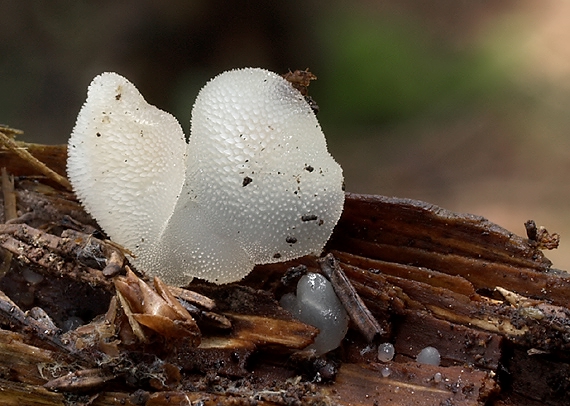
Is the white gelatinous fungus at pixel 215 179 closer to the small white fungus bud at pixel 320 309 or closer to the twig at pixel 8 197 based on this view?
the small white fungus bud at pixel 320 309

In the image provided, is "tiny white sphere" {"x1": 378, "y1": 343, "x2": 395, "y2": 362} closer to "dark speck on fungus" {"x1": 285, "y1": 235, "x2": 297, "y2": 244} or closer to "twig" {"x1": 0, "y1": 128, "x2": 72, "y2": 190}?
"dark speck on fungus" {"x1": 285, "y1": 235, "x2": 297, "y2": 244}

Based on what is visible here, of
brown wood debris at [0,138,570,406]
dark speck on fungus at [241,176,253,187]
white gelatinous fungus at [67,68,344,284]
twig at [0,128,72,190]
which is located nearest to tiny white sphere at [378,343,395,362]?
brown wood debris at [0,138,570,406]

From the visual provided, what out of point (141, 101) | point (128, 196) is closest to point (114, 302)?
point (128, 196)

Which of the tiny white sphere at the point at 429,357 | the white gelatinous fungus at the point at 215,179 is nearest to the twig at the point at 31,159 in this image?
the white gelatinous fungus at the point at 215,179

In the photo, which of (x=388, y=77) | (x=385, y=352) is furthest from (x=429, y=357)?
(x=388, y=77)

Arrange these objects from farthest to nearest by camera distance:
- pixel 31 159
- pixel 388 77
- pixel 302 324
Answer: pixel 388 77, pixel 31 159, pixel 302 324

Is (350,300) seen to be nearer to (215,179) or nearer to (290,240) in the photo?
(290,240)

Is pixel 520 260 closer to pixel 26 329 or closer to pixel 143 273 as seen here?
pixel 143 273
